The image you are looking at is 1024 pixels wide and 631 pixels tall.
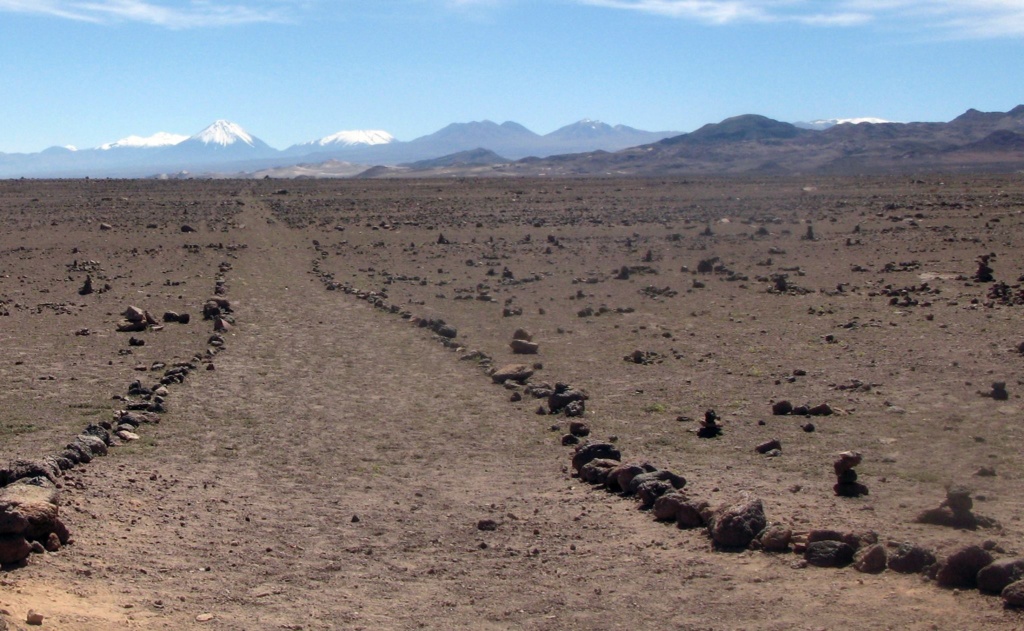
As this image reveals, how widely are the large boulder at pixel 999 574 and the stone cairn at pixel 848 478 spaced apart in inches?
95.9

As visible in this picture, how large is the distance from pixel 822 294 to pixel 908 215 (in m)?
21.7

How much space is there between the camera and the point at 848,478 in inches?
359

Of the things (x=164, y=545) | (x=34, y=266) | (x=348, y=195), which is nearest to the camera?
(x=164, y=545)

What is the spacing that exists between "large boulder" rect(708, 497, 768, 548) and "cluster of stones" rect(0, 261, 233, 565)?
193 inches

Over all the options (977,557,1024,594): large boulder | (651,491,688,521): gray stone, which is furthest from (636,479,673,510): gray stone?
(977,557,1024,594): large boulder

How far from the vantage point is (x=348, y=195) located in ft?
213

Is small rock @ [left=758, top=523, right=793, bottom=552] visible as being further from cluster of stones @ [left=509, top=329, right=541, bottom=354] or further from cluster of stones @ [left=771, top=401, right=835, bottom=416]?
cluster of stones @ [left=509, top=329, right=541, bottom=354]

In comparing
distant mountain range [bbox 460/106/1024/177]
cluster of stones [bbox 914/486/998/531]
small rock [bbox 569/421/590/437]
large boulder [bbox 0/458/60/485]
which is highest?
distant mountain range [bbox 460/106/1024/177]

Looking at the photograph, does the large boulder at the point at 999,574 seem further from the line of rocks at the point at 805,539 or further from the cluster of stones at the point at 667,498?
the cluster of stones at the point at 667,498

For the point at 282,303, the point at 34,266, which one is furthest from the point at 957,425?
the point at 34,266

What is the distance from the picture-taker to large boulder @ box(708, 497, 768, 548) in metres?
7.90

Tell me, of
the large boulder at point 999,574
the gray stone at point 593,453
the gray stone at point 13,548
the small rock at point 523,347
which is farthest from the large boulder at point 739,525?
the small rock at point 523,347

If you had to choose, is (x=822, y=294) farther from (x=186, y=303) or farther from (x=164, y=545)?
(x=164, y=545)

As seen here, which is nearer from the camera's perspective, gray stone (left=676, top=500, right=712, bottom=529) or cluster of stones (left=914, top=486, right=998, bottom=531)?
cluster of stones (left=914, top=486, right=998, bottom=531)
